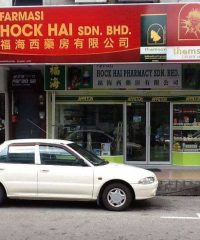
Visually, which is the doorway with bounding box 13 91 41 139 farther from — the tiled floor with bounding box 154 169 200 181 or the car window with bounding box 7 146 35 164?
the car window with bounding box 7 146 35 164

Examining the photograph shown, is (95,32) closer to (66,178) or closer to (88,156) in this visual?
(88,156)

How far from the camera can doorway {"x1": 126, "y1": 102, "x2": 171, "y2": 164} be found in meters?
15.6

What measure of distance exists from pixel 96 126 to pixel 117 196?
6.37 meters

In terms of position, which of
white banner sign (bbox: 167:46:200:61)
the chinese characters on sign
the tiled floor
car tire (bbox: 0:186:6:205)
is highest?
white banner sign (bbox: 167:46:200:61)

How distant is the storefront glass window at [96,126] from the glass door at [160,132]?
0.99 meters

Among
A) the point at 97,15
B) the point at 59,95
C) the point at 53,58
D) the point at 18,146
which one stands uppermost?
the point at 97,15

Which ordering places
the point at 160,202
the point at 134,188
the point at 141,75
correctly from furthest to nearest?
the point at 141,75, the point at 160,202, the point at 134,188

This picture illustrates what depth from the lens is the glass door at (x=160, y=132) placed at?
15.6m

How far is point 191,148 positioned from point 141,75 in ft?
9.24

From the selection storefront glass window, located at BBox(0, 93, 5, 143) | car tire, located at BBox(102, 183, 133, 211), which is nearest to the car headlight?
car tire, located at BBox(102, 183, 133, 211)

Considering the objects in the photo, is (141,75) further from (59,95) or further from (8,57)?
(8,57)

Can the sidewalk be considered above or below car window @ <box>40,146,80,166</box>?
below

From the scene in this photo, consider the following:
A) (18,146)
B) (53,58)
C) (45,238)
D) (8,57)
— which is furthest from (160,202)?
(8,57)

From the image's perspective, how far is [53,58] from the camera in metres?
13.2
